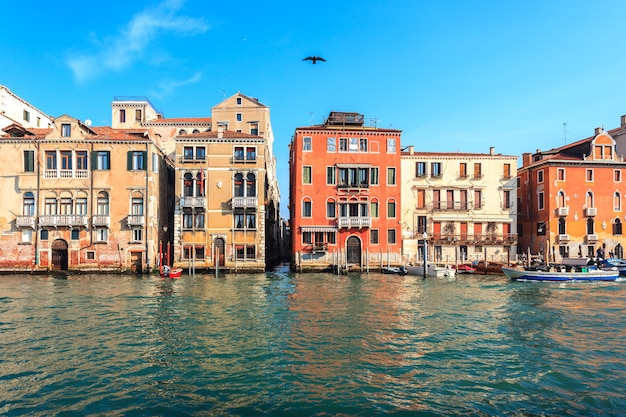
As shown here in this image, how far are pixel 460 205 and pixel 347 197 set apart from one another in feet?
34.7

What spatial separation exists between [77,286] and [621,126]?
159ft

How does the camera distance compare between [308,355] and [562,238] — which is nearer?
[308,355]

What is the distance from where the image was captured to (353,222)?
35.3 m

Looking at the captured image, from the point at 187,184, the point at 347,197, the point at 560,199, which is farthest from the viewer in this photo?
the point at 560,199

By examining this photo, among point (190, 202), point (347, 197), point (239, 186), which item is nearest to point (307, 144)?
point (347, 197)

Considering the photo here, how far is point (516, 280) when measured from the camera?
99.1ft

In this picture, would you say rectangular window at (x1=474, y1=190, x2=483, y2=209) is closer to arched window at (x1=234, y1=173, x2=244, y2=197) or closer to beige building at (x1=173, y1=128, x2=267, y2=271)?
beige building at (x1=173, y1=128, x2=267, y2=271)

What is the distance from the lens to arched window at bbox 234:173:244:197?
34.1 meters

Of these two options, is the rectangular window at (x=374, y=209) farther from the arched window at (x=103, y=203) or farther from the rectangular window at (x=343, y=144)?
the arched window at (x=103, y=203)

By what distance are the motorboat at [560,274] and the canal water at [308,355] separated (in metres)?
7.36

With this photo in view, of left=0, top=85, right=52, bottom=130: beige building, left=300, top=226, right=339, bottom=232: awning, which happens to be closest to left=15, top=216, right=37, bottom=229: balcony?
left=0, top=85, right=52, bottom=130: beige building

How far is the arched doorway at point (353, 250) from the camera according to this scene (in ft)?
117

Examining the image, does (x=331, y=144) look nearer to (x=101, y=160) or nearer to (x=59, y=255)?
(x=101, y=160)

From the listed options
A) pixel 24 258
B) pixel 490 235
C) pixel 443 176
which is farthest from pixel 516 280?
pixel 24 258
